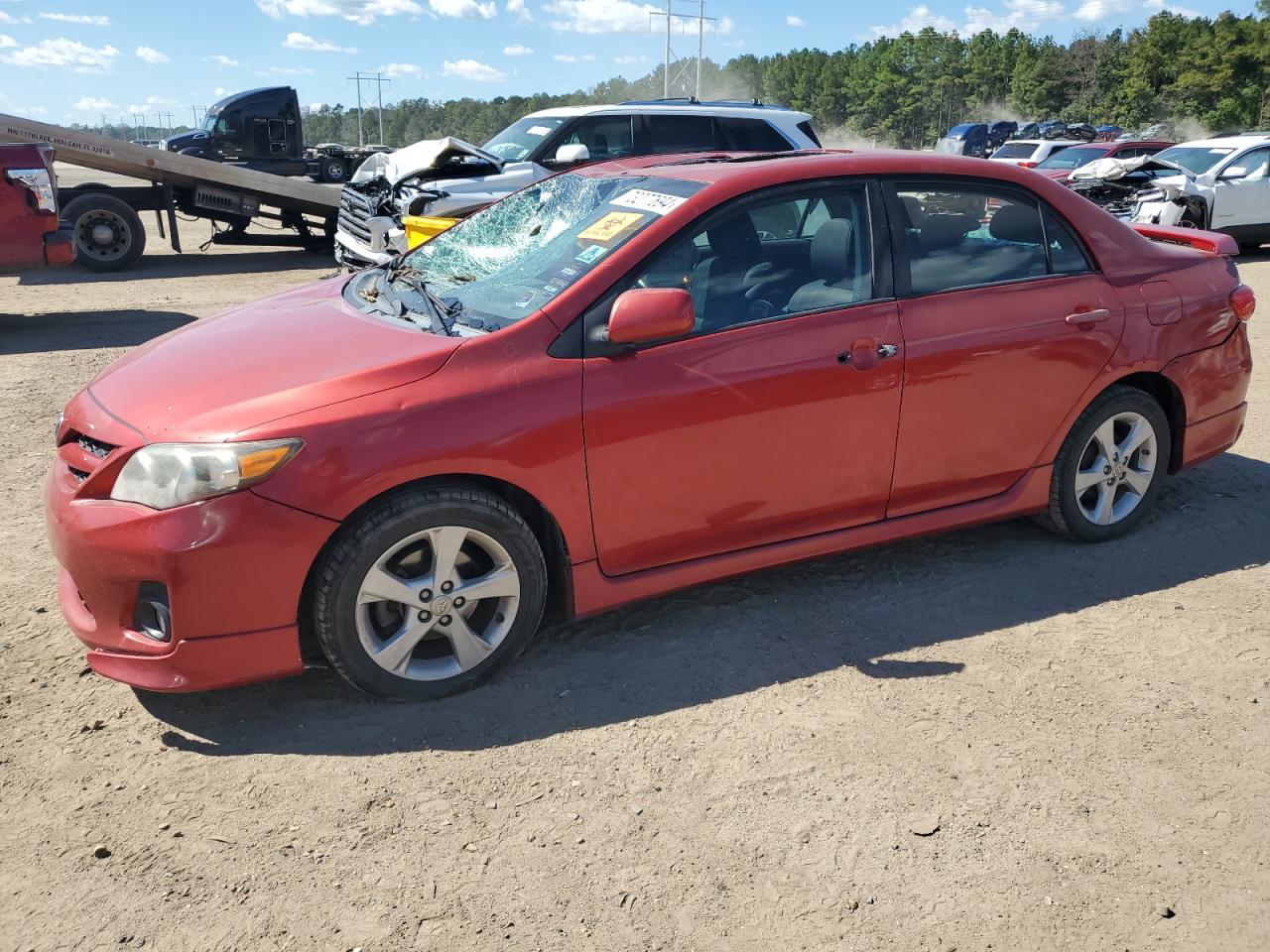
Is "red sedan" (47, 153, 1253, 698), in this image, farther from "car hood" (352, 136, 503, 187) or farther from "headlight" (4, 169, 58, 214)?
"headlight" (4, 169, 58, 214)

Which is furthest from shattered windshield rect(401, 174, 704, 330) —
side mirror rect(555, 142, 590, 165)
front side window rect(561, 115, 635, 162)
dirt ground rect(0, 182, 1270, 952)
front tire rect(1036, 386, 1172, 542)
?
front side window rect(561, 115, 635, 162)

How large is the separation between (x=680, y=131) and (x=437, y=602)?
9064mm

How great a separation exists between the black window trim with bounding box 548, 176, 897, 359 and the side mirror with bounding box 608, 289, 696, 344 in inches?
2.4

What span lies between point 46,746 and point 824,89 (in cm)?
10241

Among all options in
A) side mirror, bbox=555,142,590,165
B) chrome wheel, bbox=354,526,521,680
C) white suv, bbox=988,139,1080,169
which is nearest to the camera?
chrome wheel, bbox=354,526,521,680

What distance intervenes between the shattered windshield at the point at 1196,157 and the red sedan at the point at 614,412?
41.6ft

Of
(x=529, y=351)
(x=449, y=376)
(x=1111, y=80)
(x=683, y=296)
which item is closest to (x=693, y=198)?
(x=683, y=296)

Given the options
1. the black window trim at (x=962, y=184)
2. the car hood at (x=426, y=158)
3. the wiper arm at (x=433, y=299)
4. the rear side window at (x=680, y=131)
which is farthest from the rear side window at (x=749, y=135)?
the wiper arm at (x=433, y=299)

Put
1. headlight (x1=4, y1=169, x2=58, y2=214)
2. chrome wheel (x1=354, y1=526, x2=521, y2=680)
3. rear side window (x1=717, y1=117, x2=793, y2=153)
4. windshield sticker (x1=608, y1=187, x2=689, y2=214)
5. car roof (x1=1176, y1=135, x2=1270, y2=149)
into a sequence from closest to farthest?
chrome wheel (x1=354, y1=526, x2=521, y2=680), windshield sticker (x1=608, y1=187, x2=689, y2=214), headlight (x1=4, y1=169, x2=58, y2=214), rear side window (x1=717, y1=117, x2=793, y2=153), car roof (x1=1176, y1=135, x2=1270, y2=149)

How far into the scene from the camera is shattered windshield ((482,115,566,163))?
11.6 metres

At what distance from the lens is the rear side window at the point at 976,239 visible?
4.09 meters

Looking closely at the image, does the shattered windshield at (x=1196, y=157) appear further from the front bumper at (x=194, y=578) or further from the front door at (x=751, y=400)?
the front bumper at (x=194, y=578)

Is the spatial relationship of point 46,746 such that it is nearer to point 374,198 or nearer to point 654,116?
point 374,198

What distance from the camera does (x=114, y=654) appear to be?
3.25 meters
